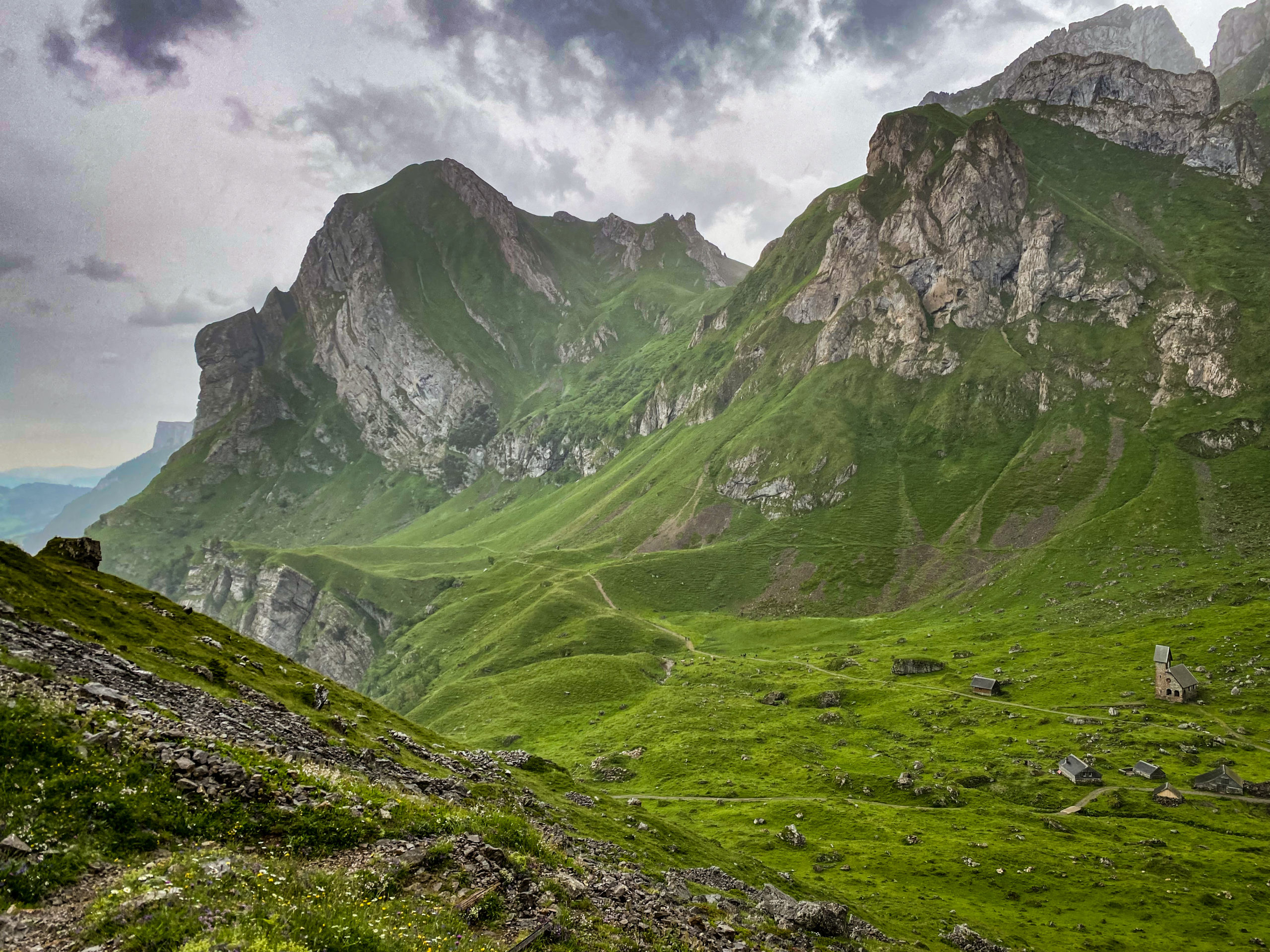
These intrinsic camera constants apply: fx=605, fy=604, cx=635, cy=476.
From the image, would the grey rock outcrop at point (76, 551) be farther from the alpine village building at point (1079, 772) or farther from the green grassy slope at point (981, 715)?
the alpine village building at point (1079, 772)

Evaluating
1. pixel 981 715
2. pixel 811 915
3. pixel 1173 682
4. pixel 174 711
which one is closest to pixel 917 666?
pixel 981 715

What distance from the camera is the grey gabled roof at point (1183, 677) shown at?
323 feet

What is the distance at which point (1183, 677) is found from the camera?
9925 centimetres

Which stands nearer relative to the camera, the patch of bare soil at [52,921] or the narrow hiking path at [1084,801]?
the patch of bare soil at [52,921]

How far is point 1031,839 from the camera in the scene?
67.1 metres

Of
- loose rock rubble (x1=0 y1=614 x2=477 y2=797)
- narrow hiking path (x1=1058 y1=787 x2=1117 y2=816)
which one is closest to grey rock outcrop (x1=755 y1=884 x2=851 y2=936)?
loose rock rubble (x1=0 y1=614 x2=477 y2=797)

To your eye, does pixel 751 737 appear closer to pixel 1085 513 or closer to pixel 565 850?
pixel 565 850

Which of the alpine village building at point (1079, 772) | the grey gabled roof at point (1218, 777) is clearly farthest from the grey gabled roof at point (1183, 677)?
the alpine village building at point (1079, 772)

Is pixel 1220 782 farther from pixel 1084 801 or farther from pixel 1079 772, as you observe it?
pixel 1084 801

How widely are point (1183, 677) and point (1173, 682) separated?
2057mm

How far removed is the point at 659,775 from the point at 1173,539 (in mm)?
161239

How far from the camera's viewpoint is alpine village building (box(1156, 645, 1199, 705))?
9844 centimetres

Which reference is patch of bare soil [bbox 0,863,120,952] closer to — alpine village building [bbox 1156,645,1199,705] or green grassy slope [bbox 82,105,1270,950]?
green grassy slope [bbox 82,105,1270,950]

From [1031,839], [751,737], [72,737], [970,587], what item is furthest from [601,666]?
[72,737]
